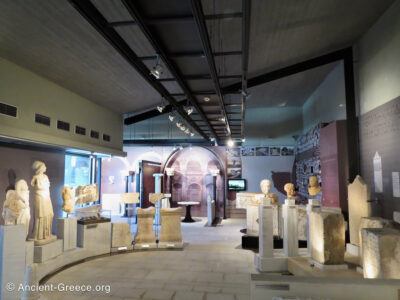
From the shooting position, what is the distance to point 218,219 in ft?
43.4

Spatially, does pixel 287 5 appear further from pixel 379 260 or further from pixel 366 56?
pixel 379 260

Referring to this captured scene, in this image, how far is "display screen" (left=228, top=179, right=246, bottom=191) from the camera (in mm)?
13727

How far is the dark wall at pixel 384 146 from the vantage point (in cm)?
560

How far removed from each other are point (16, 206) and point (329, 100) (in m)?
9.18

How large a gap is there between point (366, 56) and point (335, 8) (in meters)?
1.93

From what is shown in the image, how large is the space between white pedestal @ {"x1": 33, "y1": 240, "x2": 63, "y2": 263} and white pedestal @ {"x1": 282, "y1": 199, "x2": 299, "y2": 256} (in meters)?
4.92

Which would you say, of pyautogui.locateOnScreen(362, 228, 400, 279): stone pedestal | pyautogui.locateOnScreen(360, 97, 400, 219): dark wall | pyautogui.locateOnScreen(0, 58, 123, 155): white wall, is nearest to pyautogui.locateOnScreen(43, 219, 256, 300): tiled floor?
pyautogui.locateOnScreen(362, 228, 400, 279): stone pedestal

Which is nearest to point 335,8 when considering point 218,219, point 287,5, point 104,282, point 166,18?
point 287,5

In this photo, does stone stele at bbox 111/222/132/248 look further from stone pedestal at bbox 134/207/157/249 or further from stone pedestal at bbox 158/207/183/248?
stone pedestal at bbox 158/207/183/248

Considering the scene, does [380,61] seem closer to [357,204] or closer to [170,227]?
[357,204]

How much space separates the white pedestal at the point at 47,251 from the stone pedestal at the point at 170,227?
2.56 m

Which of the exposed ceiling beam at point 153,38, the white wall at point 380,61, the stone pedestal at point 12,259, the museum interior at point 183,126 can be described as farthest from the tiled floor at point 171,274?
the white wall at point 380,61

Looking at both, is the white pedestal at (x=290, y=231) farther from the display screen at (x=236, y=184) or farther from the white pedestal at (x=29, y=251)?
the display screen at (x=236, y=184)

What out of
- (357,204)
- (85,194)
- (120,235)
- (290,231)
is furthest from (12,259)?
(357,204)
